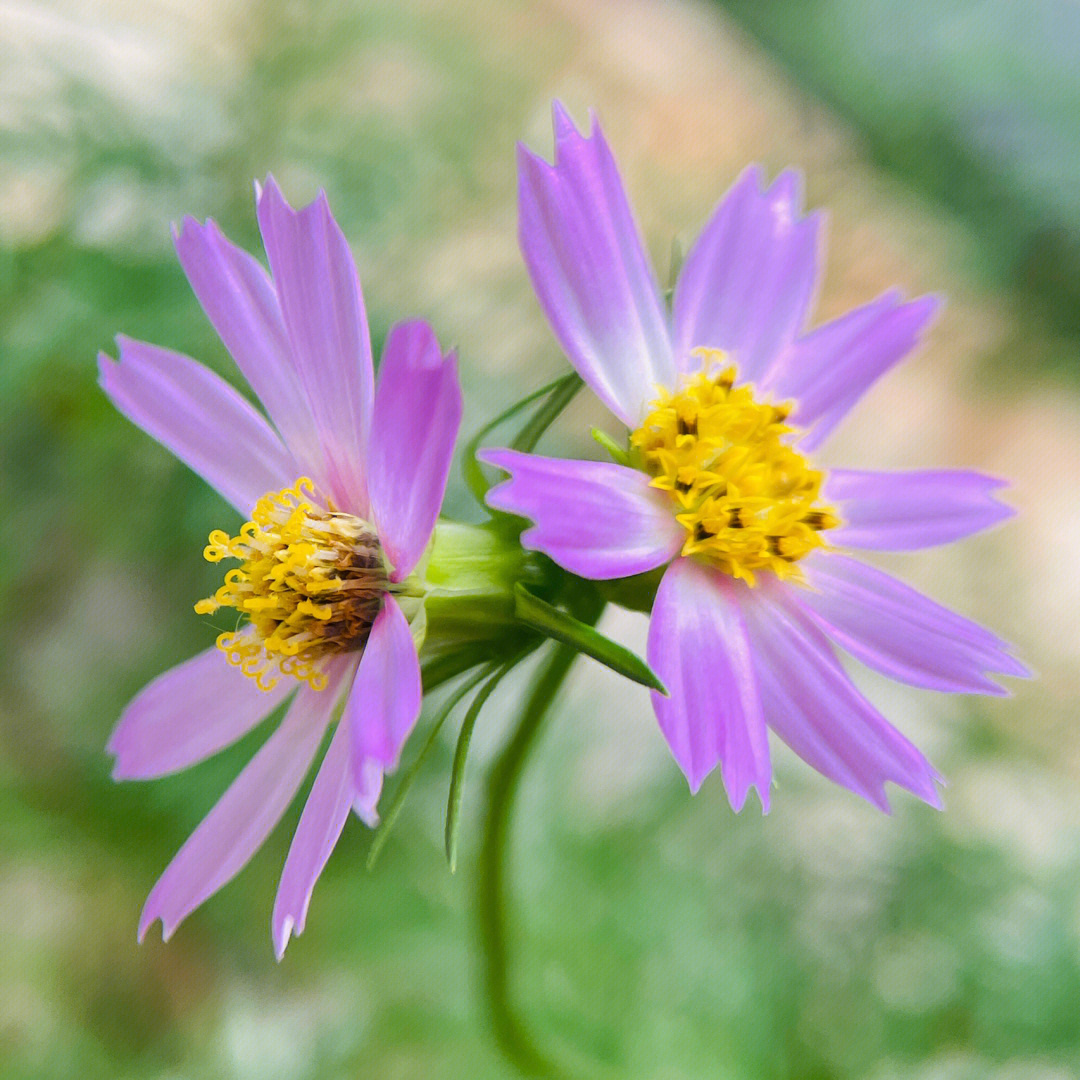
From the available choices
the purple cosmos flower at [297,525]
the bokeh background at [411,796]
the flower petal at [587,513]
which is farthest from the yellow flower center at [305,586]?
the bokeh background at [411,796]

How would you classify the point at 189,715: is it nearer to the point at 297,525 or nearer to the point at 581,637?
the point at 297,525

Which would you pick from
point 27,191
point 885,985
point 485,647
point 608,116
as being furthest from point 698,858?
point 608,116

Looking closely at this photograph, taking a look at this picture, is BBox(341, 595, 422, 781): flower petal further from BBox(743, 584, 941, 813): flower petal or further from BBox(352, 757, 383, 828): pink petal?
BBox(743, 584, 941, 813): flower petal

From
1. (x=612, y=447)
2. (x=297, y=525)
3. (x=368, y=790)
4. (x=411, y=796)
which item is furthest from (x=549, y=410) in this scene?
(x=411, y=796)

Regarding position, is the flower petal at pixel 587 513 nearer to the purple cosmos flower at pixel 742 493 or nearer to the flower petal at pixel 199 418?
the purple cosmos flower at pixel 742 493

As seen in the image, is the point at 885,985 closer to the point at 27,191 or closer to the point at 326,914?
the point at 326,914
